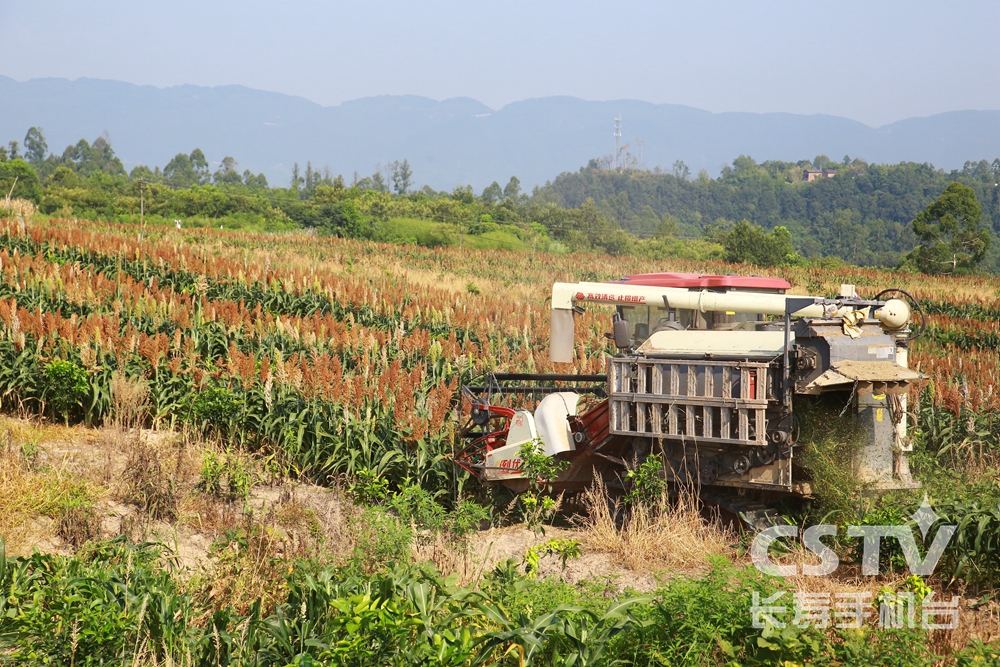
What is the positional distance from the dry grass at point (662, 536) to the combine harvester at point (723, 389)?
9.9 inches

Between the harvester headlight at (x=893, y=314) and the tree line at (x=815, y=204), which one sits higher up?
the tree line at (x=815, y=204)

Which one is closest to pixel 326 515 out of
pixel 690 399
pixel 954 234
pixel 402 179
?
pixel 690 399

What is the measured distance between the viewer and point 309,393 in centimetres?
939

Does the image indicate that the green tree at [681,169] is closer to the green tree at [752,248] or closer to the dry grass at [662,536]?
the green tree at [752,248]

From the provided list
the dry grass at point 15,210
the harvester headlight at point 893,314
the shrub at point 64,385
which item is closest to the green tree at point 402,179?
the dry grass at point 15,210

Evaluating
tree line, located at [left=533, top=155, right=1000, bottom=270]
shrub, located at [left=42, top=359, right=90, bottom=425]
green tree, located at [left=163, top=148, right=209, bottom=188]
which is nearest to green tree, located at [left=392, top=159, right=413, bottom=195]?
green tree, located at [left=163, top=148, right=209, bottom=188]

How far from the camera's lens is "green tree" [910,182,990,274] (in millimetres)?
47844

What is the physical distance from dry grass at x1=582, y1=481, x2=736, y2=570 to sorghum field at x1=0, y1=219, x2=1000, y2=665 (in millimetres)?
40

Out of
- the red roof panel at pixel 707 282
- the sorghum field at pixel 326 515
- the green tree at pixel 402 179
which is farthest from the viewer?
the green tree at pixel 402 179

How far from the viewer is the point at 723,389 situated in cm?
629

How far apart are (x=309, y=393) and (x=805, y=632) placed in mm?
6297

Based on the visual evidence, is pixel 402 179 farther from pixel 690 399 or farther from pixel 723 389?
pixel 723 389

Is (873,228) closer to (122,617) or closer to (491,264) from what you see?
(491,264)

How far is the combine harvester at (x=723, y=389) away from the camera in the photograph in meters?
6.16
